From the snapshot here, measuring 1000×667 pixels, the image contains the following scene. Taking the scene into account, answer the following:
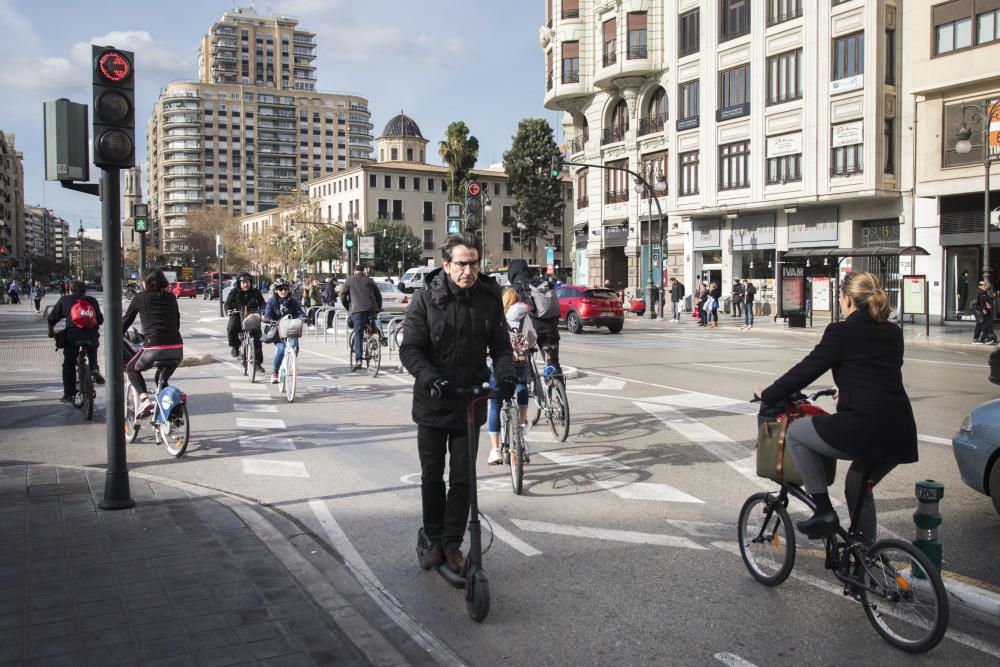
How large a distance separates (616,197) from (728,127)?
10.1 m

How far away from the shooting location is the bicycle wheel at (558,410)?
29.3 ft

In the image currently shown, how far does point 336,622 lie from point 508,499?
2.69 metres

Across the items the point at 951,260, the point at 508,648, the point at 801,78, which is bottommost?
the point at 508,648

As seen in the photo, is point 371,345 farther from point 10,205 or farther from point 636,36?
point 10,205

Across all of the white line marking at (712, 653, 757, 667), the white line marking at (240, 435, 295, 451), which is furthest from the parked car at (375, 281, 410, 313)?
the white line marking at (712, 653, 757, 667)

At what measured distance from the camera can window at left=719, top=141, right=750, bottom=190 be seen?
37.2 metres

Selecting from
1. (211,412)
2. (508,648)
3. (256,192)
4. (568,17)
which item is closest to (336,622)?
(508,648)

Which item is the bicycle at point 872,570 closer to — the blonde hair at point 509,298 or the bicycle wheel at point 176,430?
the blonde hair at point 509,298

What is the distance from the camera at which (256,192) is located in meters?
159

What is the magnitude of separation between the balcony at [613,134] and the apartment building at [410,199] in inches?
1857

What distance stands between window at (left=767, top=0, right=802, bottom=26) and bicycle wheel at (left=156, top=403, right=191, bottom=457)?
3310 cm

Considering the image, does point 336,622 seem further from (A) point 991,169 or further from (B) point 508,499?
(A) point 991,169

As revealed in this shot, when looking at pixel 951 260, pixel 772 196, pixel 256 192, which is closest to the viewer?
pixel 951 260

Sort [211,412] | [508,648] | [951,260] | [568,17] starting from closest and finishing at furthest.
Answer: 1. [508,648]
2. [211,412]
3. [951,260]
4. [568,17]
